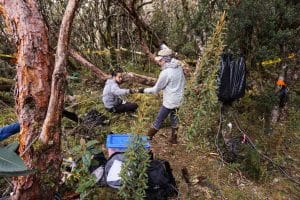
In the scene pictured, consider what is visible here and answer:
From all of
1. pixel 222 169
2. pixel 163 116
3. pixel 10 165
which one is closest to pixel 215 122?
pixel 222 169

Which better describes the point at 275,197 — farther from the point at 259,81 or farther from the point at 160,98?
the point at 160,98

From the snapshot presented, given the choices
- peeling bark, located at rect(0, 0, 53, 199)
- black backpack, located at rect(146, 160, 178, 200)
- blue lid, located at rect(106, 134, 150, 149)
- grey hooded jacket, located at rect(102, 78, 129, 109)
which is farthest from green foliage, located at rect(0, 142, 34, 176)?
grey hooded jacket, located at rect(102, 78, 129, 109)

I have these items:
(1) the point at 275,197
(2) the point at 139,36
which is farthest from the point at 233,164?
(2) the point at 139,36

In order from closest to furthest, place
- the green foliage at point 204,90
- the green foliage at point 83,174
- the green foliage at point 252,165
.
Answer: the green foliage at point 83,174, the green foliage at point 204,90, the green foliage at point 252,165

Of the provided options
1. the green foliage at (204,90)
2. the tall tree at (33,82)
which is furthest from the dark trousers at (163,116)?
the tall tree at (33,82)

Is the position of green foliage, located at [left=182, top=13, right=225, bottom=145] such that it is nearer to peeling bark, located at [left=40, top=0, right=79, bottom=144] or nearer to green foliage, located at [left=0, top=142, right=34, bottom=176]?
peeling bark, located at [left=40, top=0, right=79, bottom=144]

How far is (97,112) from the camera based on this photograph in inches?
222

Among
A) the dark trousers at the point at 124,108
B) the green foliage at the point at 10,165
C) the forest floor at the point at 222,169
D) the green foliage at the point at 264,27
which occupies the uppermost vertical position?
the green foliage at the point at 264,27

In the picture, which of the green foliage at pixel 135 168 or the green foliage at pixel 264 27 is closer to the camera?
the green foliage at pixel 135 168

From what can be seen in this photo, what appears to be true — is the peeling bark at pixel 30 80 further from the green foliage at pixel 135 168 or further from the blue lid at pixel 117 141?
the blue lid at pixel 117 141

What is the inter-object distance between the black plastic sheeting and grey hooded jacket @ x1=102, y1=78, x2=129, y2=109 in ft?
5.68

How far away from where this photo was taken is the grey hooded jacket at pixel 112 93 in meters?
5.20

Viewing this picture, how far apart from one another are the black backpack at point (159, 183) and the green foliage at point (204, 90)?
517mm

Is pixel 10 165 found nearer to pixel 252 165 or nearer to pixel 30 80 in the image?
pixel 30 80
